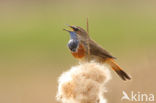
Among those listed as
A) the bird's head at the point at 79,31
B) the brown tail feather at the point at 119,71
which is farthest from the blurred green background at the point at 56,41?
the bird's head at the point at 79,31

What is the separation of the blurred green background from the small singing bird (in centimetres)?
25

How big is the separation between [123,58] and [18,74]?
1.88 metres

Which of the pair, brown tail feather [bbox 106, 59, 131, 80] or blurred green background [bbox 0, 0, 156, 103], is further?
blurred green background [bbox 0, 0, 156, 103]

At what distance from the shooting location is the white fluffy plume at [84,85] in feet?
8.06

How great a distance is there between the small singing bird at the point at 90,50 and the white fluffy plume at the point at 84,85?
4.75 ft

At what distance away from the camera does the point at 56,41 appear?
10.8 meters

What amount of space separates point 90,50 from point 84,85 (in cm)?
174

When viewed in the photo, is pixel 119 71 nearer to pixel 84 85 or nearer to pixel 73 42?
pixel 73 42

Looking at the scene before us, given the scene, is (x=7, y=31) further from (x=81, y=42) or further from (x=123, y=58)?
(x=81, y=42)

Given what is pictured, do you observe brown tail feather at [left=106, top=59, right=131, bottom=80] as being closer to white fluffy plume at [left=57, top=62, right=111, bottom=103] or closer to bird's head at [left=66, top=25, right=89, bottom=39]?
bird's head at [left=66, top=25, right=89, bottom=39]

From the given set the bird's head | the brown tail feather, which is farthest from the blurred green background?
the bird's head

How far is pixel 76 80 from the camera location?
8.48 feet

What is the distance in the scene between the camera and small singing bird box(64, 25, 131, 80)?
165 inches

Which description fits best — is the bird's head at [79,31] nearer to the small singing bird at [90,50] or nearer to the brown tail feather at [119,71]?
the small singing bird at [90,50]
